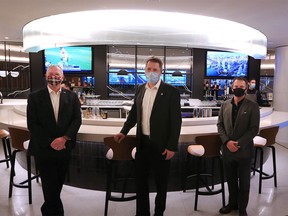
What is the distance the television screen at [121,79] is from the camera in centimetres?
802

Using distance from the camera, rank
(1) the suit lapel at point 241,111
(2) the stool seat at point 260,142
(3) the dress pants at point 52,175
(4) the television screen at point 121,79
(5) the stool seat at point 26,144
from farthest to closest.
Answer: (4) the television screen at point 121,79, (2) the stool seat at point 260,142, (5) the stool seat at point 26,144, (1) the suit lapel at point 241,111, (3) the dress pants at point 52,175

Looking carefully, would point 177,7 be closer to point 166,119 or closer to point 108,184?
point 166,119

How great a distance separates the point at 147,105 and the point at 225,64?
6501 millimetres

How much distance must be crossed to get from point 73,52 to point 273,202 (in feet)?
21.2

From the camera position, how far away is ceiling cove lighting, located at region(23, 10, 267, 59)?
4.22 meters

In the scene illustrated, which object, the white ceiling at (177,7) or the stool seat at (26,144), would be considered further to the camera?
the white ceiling at (177,7)

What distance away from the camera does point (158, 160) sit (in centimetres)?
243

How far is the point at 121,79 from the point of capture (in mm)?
8133

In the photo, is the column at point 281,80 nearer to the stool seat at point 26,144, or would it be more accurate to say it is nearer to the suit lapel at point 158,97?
the suit lapel at point 158,97

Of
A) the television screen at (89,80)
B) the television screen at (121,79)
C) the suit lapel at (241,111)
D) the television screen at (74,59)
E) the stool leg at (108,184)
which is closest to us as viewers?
the suit lapel at (241,111)

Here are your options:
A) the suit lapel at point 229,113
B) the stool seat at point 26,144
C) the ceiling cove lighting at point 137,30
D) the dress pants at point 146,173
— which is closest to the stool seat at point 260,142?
the suit lapel at point 229,113

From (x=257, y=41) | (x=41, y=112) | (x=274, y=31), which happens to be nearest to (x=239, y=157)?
(x=41, y=112)

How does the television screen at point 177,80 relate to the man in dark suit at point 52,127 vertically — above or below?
above

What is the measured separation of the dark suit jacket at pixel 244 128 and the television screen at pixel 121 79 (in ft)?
18.8
